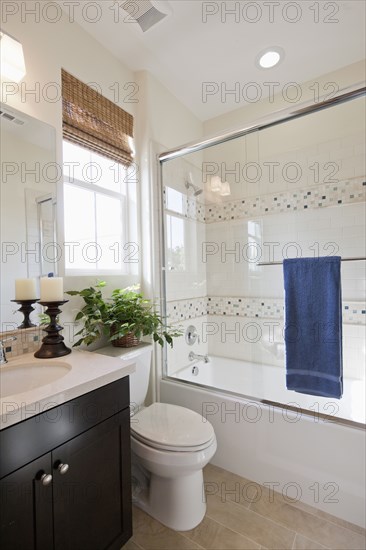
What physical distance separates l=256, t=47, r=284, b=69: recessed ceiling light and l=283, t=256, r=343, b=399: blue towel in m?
1.38

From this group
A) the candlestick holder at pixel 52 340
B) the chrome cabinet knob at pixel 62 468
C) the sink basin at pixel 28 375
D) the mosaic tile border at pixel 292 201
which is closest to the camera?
the chrome cabinet knob at pixel 62 468

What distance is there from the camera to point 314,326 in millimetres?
1494

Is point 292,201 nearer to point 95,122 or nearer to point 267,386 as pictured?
point 267,386

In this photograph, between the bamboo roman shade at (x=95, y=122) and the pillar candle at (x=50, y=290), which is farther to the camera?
the bamboo roman shade at (x=95, y=122)

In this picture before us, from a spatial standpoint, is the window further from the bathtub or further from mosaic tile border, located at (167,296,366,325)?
the bathtub

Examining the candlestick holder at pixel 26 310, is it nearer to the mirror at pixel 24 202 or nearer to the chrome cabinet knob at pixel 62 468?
the mirror at pixel 24 202

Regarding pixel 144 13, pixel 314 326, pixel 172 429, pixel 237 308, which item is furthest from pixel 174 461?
pixel 144 13

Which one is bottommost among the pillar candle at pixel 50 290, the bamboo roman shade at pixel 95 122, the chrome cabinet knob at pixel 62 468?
the chrome cabinet knob at pixel 62 468

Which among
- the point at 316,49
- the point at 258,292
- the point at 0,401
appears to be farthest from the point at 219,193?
the point at 0,401

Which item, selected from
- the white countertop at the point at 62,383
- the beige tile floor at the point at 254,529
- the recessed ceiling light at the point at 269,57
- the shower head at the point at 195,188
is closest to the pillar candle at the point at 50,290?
the white countertop at the point at 62,383

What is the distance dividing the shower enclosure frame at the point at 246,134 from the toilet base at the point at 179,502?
0.52 meters

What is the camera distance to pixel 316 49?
1746 mm

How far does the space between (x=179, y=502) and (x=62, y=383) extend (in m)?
0.92

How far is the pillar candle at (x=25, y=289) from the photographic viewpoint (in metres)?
1.25
